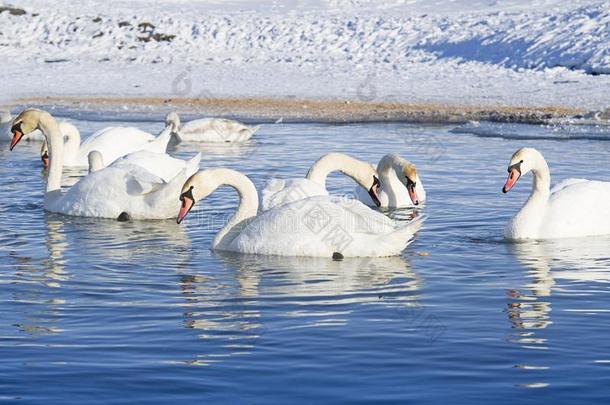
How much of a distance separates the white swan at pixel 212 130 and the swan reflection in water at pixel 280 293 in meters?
9.99

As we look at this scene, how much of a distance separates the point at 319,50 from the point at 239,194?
26345 mm

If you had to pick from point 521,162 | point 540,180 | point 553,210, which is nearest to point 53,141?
point 521,162

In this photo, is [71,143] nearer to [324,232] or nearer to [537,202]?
[537,202]

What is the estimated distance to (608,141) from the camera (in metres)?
18.3

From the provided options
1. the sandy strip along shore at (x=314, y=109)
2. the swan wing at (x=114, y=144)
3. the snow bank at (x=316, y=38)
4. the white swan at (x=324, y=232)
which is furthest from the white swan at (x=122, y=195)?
the snow bank at (x=316, y=38)

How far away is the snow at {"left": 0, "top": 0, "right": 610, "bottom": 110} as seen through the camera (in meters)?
28.0

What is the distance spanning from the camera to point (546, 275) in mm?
8820

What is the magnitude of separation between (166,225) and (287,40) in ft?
87.1

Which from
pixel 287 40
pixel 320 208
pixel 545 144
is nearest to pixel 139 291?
pixel 320 208

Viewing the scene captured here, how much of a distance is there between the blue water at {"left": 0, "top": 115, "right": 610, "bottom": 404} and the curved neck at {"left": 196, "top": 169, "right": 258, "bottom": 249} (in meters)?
0.18

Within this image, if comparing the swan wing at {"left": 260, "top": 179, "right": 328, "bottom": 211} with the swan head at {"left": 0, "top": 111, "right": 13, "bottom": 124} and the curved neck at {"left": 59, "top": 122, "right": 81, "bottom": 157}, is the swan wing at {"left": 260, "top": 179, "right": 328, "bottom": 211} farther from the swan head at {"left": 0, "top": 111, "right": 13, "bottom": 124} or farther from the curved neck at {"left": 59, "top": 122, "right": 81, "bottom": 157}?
the swan head at {"left": 0, "top": 111, "right": 13, "bottom": 124}

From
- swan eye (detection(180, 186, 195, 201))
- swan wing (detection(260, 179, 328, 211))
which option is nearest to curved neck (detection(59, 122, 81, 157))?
swan wing (detection(260, 179, 328, 211))

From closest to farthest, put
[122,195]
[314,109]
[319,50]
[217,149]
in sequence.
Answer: [122,195]
[217,149]
[314,109]
[319,50]

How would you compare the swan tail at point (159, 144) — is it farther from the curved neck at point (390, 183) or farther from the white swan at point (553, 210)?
the white swan at point (553, 210)
